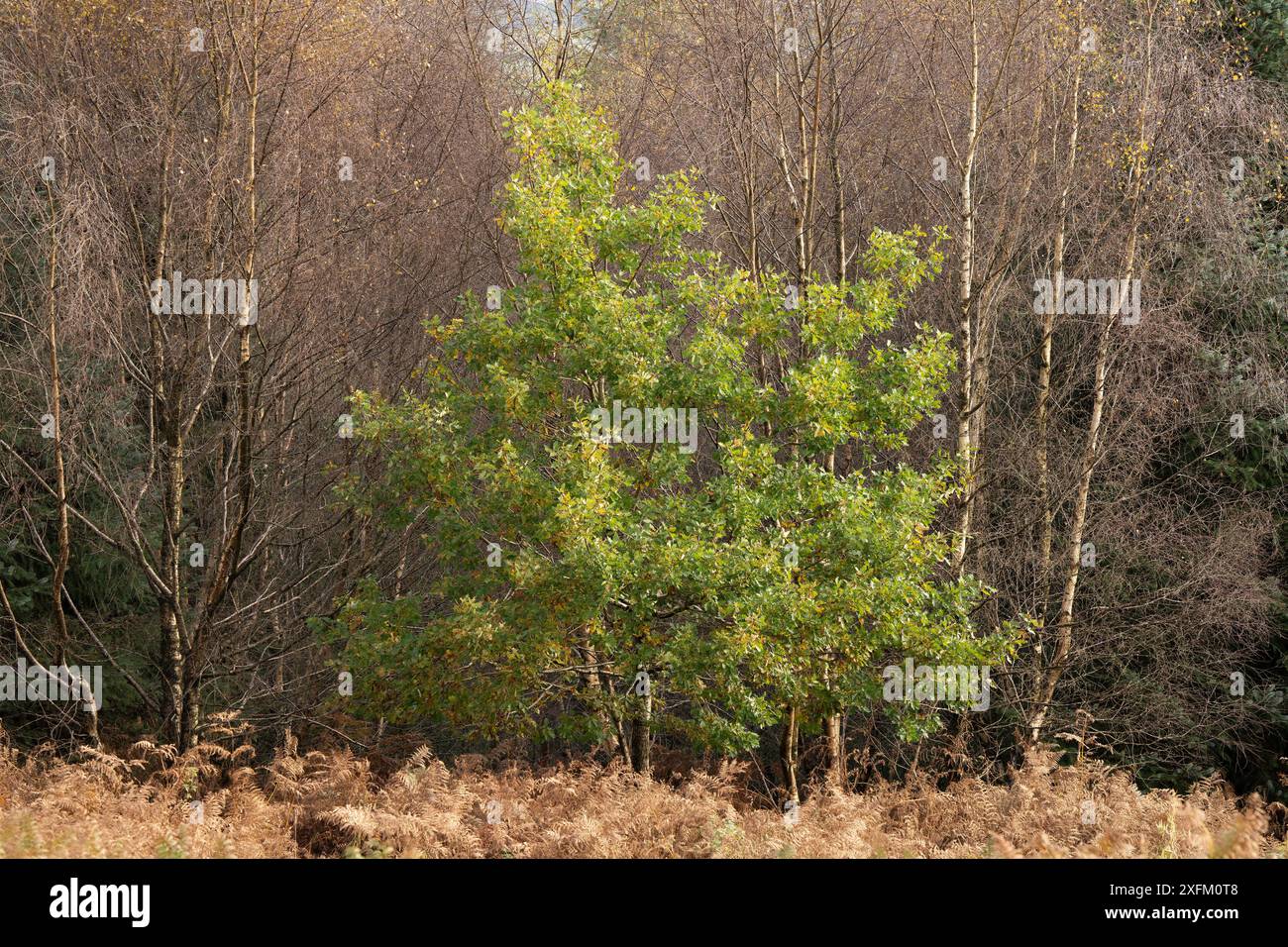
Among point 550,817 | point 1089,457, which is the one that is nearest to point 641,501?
point 550,817

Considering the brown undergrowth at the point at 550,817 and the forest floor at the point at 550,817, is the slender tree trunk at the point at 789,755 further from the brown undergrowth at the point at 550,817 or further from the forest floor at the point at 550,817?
A: the forest floor at the point at 550,817

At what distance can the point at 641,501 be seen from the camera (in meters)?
10.9

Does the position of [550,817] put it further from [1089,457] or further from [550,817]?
[1089,457]

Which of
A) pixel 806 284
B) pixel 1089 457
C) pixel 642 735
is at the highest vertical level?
pixel 806 284

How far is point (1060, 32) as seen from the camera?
626 inches

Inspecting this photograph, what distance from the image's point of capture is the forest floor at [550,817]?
6992 mm

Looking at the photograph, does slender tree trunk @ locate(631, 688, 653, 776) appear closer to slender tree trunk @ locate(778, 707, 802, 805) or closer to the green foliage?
the green foliage

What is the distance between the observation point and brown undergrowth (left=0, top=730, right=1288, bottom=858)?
700 centimetres

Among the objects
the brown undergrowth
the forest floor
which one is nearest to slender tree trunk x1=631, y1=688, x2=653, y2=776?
the forest floor

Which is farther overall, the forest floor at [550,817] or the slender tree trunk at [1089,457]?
the slender tree trunk at [1089,457]


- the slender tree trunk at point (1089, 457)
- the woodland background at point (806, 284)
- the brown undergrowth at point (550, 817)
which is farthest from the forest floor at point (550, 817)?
the slender tree trunk at point (1089, 457)

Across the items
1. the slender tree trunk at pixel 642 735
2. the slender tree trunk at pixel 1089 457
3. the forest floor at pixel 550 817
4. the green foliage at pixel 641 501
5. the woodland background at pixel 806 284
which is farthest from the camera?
the slender tree trunk at pixel 1089 457

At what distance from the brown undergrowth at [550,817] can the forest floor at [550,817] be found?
0.02 m
